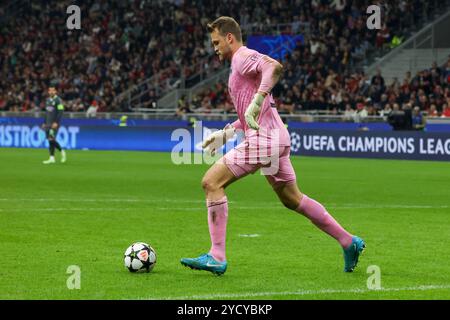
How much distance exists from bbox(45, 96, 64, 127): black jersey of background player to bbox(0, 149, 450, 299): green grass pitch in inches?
216

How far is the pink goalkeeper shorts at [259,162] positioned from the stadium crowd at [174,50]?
26.9 metres

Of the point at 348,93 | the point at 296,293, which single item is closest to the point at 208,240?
the point at 296,293

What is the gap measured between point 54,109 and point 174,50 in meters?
19.2

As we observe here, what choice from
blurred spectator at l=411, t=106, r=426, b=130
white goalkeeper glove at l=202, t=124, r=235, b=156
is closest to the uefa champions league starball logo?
blurred spectator at l=411, t=106, r=426, b=130

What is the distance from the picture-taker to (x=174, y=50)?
163 ft

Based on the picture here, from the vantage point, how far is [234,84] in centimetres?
993

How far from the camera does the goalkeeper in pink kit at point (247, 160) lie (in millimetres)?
9773

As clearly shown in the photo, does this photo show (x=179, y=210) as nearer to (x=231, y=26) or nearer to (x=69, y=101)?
(x=231, y=26)

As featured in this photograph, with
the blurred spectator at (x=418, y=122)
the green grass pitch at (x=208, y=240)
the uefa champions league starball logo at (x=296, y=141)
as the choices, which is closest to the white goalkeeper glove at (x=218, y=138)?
the green grass pitch at (x=208, y=240)

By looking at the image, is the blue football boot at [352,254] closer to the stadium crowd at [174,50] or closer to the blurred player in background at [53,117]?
the blurred player in background at [53,117]
